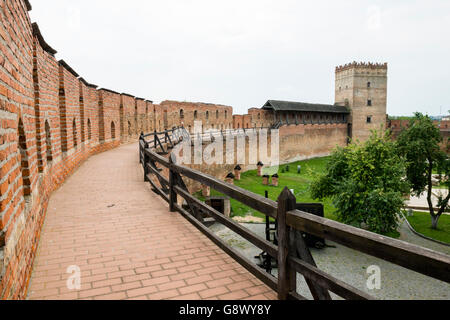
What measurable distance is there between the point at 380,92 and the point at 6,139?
51.7 metres

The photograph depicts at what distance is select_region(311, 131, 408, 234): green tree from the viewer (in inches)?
572

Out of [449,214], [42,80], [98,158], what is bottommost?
[449,214]

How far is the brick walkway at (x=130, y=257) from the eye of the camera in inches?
118

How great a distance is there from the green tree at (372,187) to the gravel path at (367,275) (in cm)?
202

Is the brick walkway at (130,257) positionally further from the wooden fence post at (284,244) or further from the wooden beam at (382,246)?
the wooden beam at (382,246)

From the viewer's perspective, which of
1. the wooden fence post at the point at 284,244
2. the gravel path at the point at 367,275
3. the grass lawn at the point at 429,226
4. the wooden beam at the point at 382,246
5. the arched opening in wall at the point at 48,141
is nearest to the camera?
the wooden beam at the point at 382,246

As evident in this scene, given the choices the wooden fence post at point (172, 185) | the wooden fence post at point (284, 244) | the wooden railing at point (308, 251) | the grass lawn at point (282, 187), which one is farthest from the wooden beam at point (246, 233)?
the grass lawn at point (282, 187)

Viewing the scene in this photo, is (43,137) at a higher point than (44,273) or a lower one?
higher

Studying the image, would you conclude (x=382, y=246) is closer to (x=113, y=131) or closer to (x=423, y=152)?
(x=113, y=131)

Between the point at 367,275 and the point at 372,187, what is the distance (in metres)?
4.99

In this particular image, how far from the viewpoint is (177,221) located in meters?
5.09

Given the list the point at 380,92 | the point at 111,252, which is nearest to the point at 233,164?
the point at 111,252

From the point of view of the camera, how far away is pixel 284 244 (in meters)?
2.67

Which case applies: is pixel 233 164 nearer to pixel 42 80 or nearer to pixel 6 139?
pixel 42 80
